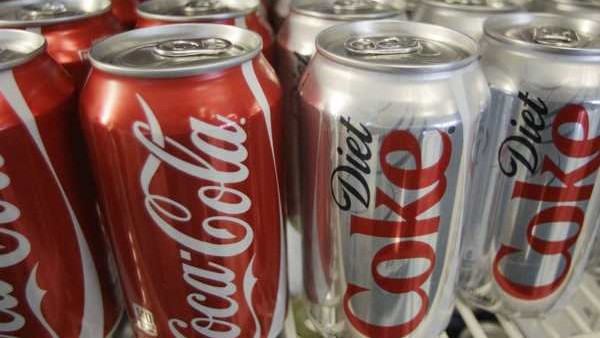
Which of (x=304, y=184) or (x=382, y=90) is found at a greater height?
(x=382, y=90)

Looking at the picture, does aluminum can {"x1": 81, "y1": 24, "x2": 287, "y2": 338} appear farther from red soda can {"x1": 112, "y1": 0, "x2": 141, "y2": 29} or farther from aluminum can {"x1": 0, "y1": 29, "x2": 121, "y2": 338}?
red soda can {"x1": 112, "y1": 0, "x2": 141, "y2": 29}

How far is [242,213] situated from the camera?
61cm

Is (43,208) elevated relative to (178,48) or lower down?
lower down

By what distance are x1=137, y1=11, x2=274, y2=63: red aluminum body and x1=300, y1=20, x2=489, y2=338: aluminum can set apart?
16 centimetres

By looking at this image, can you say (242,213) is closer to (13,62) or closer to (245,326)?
(245,326)

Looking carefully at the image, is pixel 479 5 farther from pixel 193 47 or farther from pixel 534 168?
pixel 193 47

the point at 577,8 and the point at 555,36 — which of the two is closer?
the point at 555,36

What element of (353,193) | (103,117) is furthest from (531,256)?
(103,117)

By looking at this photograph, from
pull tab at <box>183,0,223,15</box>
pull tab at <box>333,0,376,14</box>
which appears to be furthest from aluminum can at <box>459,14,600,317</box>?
pull tab at <box>183,0,223,15</box>

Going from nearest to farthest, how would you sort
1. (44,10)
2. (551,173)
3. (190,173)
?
(190,173)
(551,173)
(44,10)

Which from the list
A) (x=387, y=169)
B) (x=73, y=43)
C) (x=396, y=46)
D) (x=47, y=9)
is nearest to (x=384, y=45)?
(x=396, y=46)

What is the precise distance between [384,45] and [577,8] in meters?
0.43

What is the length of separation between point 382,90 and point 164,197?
267 millimetres

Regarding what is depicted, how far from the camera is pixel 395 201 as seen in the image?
0.61 meters
